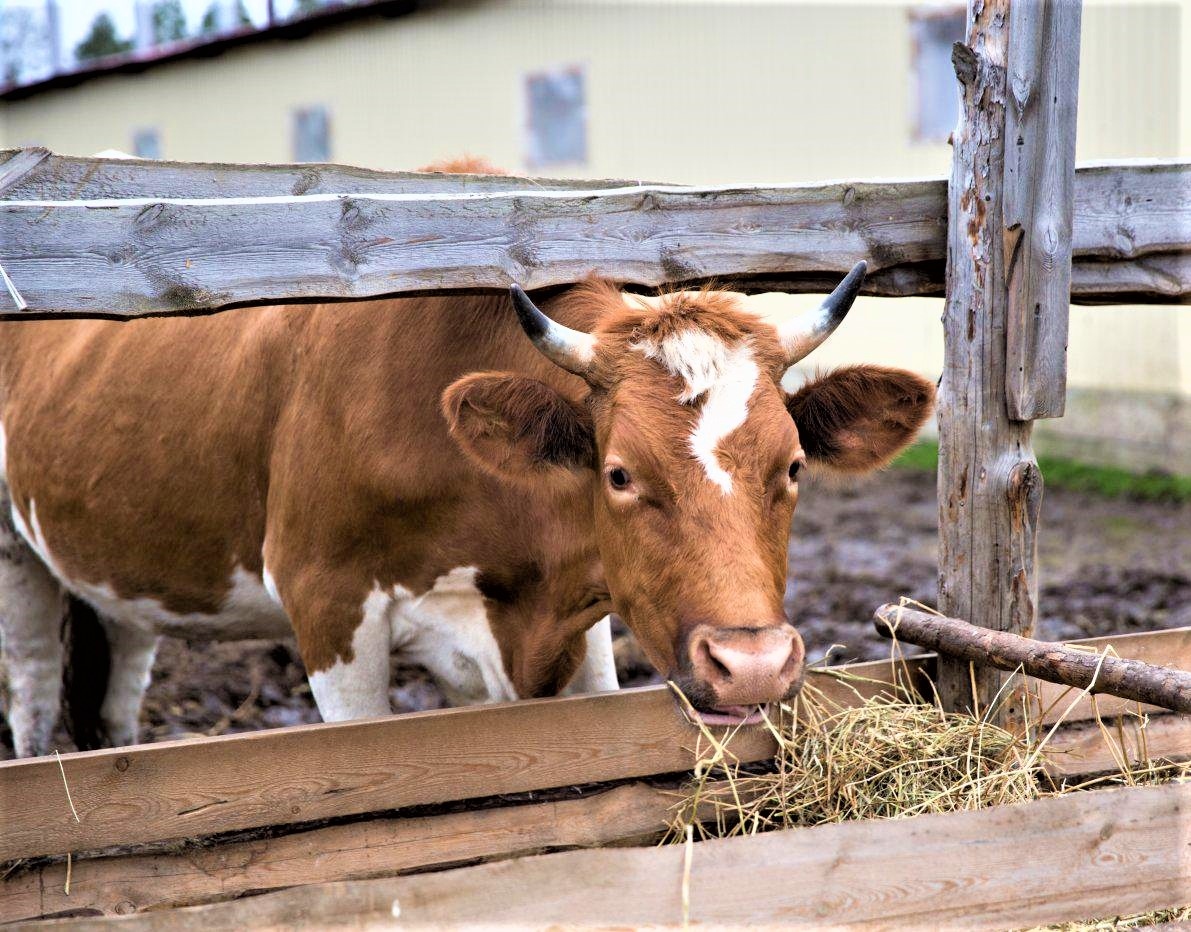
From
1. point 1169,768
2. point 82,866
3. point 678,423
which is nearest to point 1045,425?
point 1169,768

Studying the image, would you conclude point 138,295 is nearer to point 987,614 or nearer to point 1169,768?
point 987,614

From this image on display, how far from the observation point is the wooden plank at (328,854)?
9.77 ft

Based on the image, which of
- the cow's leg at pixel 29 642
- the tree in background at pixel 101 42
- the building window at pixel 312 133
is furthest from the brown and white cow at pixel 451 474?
the tree in background at pixel 101 42

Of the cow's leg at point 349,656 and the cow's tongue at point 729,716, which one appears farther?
the cow's leg at point 349,656

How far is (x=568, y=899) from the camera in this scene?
7.57 feet

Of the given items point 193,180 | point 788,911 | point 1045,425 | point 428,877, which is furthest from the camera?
point 1045,425

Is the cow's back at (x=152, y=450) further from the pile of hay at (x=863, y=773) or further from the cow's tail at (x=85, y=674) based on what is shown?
the pile of hay at (x=863, y=773)

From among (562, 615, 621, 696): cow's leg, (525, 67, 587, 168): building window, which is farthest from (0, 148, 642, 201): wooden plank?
(525, 67, 587, 168): building window

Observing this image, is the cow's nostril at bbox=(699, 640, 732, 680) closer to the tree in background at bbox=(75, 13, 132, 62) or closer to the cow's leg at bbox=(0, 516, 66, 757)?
the cow's leg at bbox=(0, 516, 66, 757)

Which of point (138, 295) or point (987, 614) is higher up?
point (138, 295)

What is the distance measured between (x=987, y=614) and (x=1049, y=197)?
1.13 meters

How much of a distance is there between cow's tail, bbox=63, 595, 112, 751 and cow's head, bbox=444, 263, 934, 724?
2.78 metres

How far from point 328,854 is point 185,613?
5.53 ft

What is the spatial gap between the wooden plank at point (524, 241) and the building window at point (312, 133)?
14851mm
